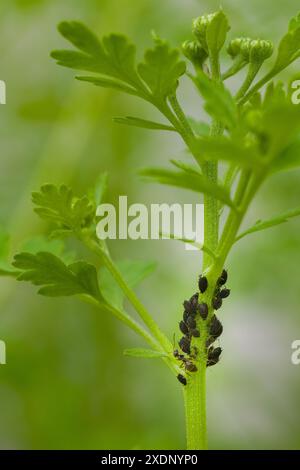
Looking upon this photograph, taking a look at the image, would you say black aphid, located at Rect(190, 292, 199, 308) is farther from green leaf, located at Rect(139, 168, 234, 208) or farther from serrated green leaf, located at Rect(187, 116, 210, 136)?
serrated green leaf, located at Rect(187, 116, 210, 136)

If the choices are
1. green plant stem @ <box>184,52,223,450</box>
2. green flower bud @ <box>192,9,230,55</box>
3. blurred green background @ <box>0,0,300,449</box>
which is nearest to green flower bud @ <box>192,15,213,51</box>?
green flower bud @ <box>192,9,230,55</box>

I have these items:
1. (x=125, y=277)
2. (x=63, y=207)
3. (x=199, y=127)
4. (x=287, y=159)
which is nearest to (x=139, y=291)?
(x=125, y=277)

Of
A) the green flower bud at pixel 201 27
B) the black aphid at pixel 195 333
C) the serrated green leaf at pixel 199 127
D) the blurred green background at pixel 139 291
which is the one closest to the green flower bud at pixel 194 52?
the green flower bud at pixel 201 27

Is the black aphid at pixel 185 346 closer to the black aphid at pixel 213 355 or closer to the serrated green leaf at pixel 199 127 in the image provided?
the black aphid at pixel 213 355

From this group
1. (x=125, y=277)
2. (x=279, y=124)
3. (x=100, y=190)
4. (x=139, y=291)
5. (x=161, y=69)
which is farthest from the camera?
(x=139, y=291)

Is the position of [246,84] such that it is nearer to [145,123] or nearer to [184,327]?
[145,123]
